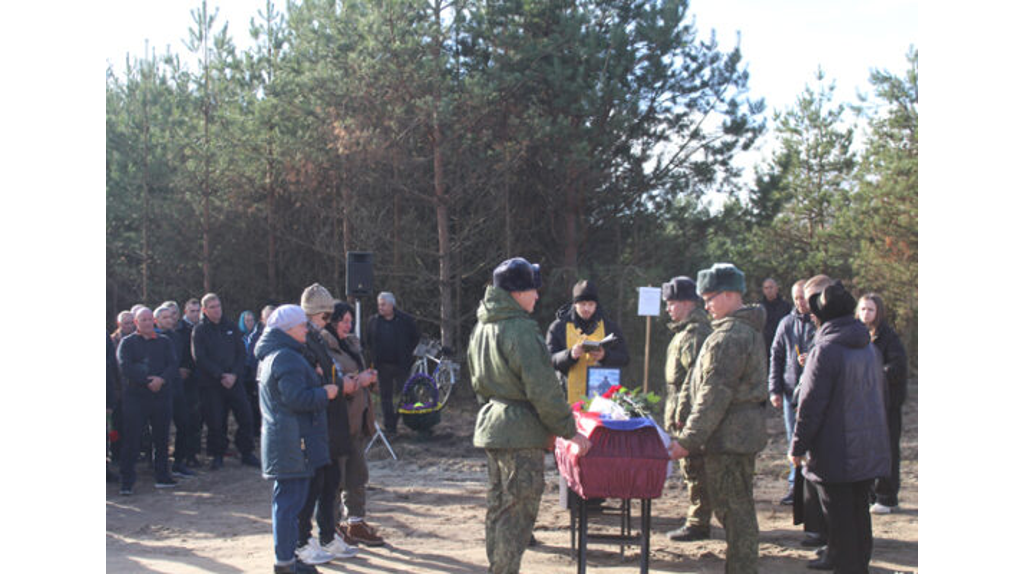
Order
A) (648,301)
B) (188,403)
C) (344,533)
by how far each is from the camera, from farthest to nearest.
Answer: (188,403) → (648,301) → (344,533)

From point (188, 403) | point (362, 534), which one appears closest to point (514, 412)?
point (362, 534)

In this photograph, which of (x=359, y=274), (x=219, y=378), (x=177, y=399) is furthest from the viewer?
(x=219, y=378)

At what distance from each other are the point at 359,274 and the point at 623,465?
5102 mm

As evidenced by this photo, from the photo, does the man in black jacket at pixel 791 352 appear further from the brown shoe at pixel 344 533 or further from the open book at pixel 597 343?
the brown shoe at pixel 344 533

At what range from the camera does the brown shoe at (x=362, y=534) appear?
6.40m

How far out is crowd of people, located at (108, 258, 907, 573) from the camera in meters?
4.66

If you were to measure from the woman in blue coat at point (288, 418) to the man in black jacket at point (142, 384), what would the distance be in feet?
12.2

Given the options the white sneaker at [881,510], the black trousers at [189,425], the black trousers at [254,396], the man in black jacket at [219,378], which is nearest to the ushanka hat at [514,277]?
the white sneaker at [881,510]

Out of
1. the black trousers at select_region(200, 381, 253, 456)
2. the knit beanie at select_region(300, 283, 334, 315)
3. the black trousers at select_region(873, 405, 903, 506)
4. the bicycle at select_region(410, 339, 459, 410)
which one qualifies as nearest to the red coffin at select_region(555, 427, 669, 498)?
the knit beanie at select_region(300, 283, 334, 315)

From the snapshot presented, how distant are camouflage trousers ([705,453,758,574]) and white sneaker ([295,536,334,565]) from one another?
270 centimetres

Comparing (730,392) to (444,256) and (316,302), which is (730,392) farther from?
(444,256)

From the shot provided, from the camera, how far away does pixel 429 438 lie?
1158 cm

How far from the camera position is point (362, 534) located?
21.0 feet

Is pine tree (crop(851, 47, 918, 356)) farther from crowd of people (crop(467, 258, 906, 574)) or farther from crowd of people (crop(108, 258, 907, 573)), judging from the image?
crowd of people (crop(467, 258, 906, 574))
